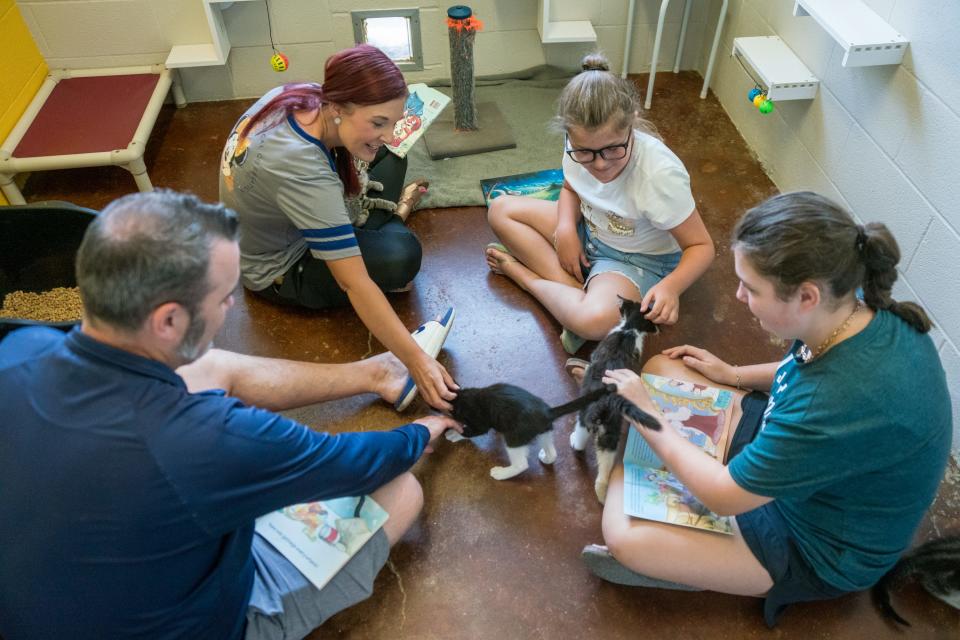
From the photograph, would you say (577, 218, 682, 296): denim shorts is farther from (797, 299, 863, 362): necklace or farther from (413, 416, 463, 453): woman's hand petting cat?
(797, 299, 863, 362): necklace

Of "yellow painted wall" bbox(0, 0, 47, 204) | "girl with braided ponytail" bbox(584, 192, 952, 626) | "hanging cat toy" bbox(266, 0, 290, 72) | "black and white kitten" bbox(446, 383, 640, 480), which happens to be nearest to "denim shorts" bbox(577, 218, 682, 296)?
"black and white kitten" bbox(446, 383, 640, 480)

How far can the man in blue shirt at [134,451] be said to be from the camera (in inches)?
40.0

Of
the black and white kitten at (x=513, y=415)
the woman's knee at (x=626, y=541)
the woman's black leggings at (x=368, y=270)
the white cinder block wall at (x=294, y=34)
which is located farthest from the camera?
the white cinder block wall at (x=294, y=34)

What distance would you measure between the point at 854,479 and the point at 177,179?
8.69ft

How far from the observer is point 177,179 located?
2.83 m

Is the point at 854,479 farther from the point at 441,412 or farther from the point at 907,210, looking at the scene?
the point at 907,210

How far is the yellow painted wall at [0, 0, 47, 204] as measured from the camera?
2713 millimetres

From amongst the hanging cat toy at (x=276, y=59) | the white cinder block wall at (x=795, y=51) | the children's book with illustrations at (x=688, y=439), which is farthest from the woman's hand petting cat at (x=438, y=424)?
the hanging cat toy at (x=276, y=59)

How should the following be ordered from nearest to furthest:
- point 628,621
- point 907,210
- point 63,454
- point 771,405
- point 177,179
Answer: point 63,454 < point 771,405 < point 628,621 < point 907,210 < point 177,179

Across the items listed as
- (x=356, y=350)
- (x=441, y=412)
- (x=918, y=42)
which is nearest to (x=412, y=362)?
(x=441, y=412)

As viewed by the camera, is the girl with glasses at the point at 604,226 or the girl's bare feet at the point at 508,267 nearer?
the girl with glasses at the point at 604,226

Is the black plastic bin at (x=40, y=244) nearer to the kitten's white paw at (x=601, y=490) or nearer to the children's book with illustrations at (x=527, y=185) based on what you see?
the children's book with illustrations at (x=527, y=185)

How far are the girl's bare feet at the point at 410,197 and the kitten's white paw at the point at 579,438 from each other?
112 centimetres

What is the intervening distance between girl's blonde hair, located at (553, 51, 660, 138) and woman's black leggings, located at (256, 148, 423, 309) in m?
0.70
